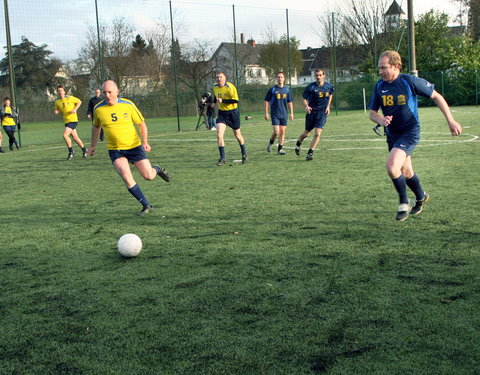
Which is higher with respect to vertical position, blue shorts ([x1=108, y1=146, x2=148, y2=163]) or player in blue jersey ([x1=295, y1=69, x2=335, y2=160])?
player in blue jersey ([x1=295, y1=69, x2=335, y2=160])

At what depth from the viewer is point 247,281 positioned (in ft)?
15.7

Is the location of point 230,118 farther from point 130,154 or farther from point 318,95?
point 130,154

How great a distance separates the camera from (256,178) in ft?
35.2

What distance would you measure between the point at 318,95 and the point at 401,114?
6.51m

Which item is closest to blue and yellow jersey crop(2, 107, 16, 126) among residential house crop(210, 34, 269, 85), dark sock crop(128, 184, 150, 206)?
residential house crop(210, 34, 269, 85)

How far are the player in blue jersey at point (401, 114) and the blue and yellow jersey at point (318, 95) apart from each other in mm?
6260

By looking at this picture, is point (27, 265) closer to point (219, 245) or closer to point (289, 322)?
point (219, 245)

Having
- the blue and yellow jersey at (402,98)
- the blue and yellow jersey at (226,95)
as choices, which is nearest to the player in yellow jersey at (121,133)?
the blue and yellow jersey at (402,98)

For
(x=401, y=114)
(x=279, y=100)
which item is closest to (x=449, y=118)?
(x=401, y=114)

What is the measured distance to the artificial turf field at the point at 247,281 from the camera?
3414 mm

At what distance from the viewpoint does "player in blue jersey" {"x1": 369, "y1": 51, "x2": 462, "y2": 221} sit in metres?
6.61

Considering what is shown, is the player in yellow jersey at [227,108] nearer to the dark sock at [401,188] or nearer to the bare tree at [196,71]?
the dark sock at [401,188]

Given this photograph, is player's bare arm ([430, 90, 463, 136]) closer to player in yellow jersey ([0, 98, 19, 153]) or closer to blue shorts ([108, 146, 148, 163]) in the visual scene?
blue shorts ([108, 146, 148, 163])

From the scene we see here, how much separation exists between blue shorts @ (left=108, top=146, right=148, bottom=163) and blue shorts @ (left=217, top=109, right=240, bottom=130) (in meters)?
5.06
